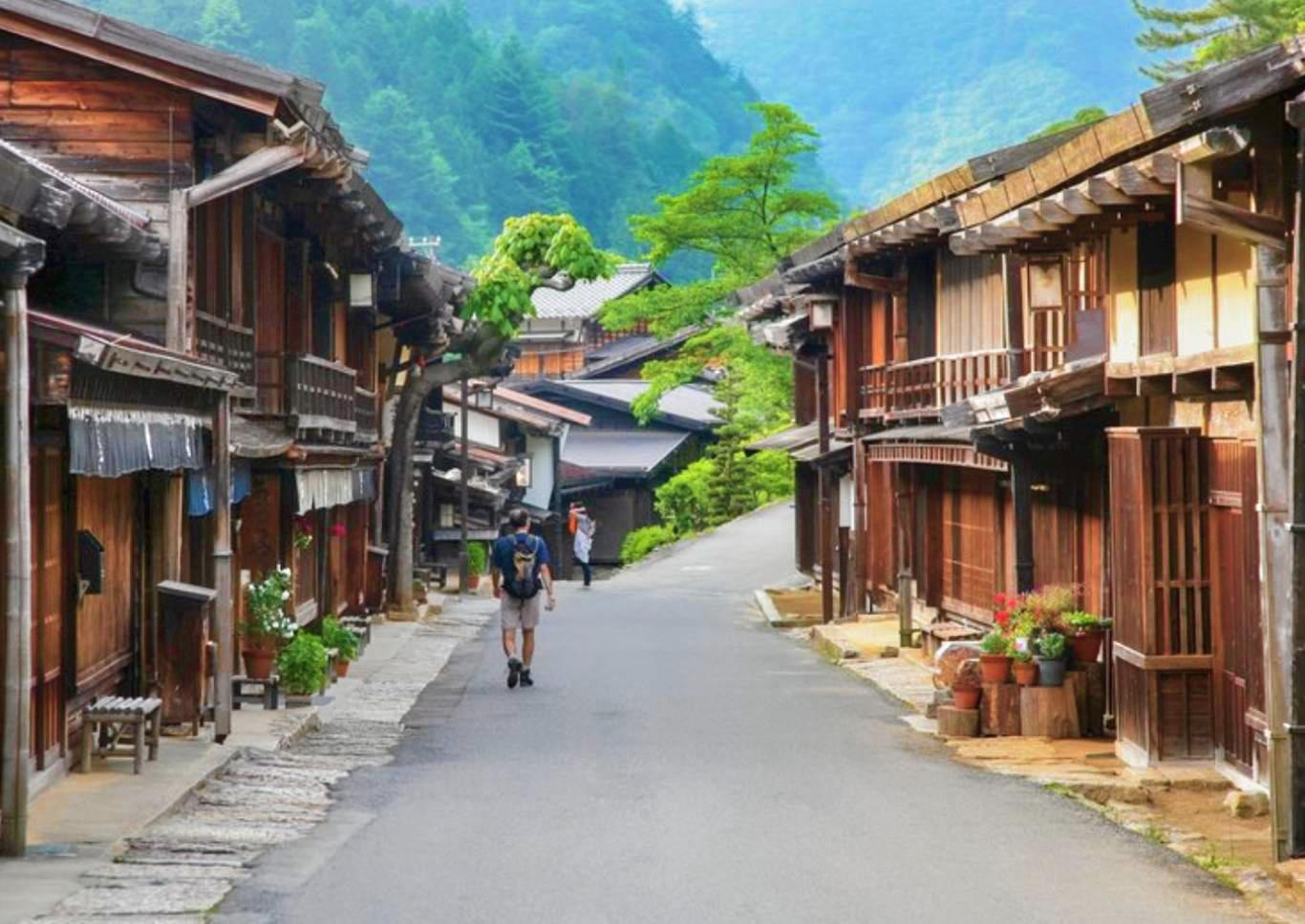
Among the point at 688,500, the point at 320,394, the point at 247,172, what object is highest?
the point at 247,172

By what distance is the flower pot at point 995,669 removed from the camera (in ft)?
60.7

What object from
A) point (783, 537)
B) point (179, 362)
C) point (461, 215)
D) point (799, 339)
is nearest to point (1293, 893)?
point (179, 362)

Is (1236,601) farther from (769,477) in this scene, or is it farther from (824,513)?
(769,477)

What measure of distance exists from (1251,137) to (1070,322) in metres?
10.8

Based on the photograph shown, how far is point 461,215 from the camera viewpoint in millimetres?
134875

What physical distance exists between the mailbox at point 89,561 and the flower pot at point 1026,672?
787 centimetres

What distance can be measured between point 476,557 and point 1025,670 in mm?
36142

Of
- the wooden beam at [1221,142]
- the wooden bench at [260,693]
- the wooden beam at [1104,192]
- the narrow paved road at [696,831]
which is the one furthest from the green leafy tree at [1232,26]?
the wooden beam at [1221,142]

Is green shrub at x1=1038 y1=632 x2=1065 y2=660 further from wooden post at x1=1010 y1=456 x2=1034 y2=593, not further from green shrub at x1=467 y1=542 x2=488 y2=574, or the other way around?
green shrub at x1=467 y1=542 x2=488 y2=574

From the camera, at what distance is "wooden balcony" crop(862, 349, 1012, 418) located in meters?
26.6

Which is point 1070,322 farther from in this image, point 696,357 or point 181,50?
point 696,357

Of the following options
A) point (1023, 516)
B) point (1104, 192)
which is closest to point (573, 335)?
point (1023, 516)

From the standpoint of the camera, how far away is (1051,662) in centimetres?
1841

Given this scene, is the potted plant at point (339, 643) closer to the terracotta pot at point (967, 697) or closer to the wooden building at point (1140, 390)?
the wooden building at point (1140, 390)
